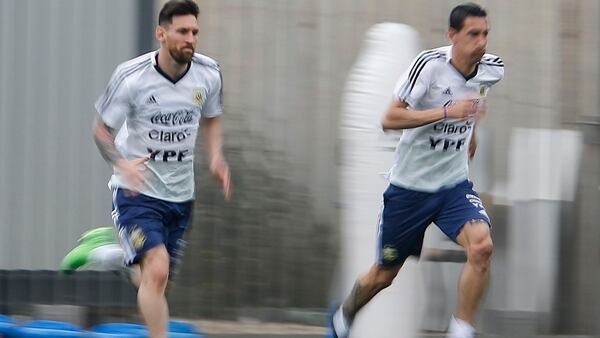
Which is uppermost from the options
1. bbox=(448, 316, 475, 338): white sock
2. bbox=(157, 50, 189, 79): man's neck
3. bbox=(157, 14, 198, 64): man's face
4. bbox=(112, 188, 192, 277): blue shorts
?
bbox=(157, 14, 198, 64): man's face

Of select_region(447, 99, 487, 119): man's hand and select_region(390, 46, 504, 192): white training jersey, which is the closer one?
select_region(447, 99, 487, 119): man's hand

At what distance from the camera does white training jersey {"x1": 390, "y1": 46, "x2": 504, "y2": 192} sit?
22.3 feet

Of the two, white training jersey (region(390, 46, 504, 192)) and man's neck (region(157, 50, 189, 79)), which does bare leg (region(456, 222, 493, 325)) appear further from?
man's neck (region(157, 50, 189, 79))

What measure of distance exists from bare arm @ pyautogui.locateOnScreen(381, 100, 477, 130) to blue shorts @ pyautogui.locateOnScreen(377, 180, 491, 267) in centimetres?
43

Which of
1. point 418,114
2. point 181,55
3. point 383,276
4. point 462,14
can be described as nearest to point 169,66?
point 181,55

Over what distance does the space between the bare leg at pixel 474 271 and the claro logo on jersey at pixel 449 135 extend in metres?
0.43

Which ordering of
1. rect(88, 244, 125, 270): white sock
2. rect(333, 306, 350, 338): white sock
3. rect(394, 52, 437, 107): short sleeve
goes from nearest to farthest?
rect(394, 52, 437, 107): short sleeve → rect(88, 244, 125, 270): white sock → rect(333, 306, 350, 338): white sock

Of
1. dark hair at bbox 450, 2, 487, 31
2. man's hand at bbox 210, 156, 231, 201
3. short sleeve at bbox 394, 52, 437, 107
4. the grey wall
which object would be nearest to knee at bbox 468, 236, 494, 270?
short sleeve at bbox 394, 52, 437, 107

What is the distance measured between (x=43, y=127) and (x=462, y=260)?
280 cm

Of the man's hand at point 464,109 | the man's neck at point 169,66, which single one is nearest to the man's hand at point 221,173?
the man's neck at point 169,66

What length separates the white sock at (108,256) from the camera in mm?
7141

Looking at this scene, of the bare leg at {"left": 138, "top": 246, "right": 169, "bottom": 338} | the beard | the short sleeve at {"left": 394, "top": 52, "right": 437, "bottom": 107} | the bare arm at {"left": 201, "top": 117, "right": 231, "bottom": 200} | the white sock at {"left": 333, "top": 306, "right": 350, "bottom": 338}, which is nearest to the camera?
the bare leg at {"left": 138, "top": 246, "right": 169, "bottom": 338}

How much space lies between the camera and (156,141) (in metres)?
6.75

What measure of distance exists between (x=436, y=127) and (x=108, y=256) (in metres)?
1.84
